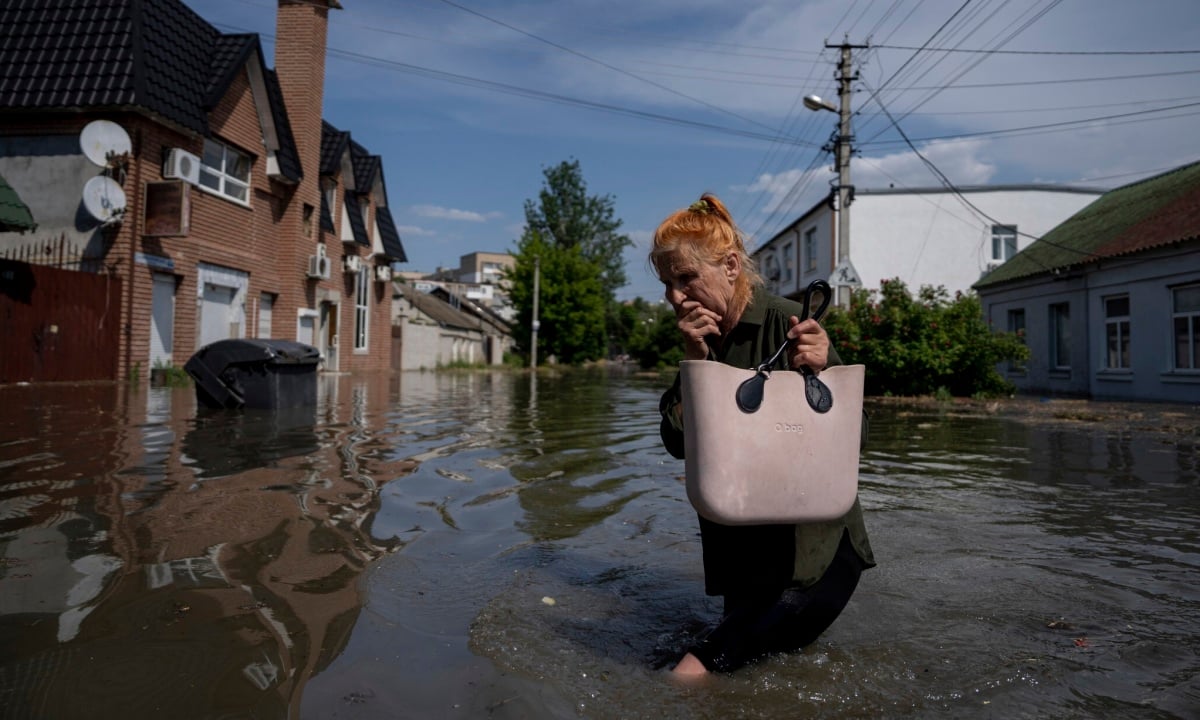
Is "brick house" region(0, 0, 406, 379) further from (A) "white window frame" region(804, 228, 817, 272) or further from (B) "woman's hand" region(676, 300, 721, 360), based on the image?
(A) "white window frame" region(804, 228, 817, 272)

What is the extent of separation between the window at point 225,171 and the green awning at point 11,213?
14.3 feet

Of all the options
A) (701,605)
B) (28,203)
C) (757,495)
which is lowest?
(701,605)

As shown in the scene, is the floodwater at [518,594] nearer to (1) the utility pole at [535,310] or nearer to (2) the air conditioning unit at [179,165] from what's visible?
(2) the air conditioning unit at [179,165]

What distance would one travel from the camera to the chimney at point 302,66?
73.5ft

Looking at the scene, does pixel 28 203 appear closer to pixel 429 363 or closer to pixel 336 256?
pixel 336 256

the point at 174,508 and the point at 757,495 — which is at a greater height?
the point at 757,495

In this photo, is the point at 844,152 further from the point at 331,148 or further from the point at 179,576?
the point at 179,576

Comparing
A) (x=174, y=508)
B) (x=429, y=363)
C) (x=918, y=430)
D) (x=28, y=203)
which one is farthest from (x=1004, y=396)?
(x=429, y=363)

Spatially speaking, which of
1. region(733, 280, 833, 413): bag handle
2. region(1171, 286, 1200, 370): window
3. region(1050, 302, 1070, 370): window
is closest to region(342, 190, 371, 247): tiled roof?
region(1050, 302, 1070, 370): window

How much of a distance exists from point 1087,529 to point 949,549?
3.48 feet

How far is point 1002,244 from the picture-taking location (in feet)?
101

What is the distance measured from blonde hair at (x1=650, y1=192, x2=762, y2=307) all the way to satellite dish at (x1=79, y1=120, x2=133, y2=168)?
15.6 meters

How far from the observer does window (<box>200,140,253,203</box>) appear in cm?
1814

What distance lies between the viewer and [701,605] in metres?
3.17
